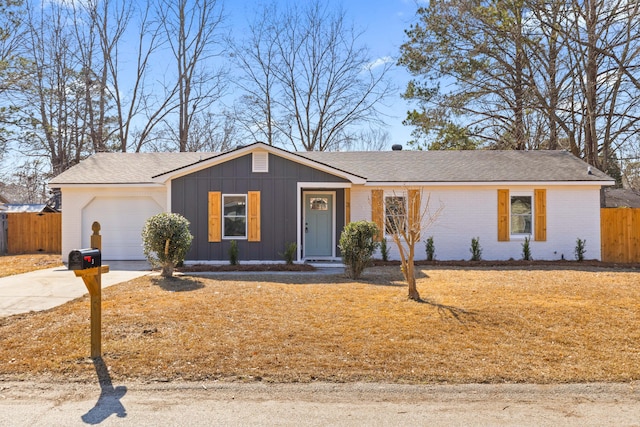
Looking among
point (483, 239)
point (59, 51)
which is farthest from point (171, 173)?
point (59, 51)

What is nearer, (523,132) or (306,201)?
(306,201)

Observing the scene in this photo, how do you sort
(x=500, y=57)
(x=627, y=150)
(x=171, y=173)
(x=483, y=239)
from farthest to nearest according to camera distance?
(x=627, y=150) → (x=500, y=57) → (x=483, y=239) → (x=171, y=173)

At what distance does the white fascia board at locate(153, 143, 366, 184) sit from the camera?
12.5 m

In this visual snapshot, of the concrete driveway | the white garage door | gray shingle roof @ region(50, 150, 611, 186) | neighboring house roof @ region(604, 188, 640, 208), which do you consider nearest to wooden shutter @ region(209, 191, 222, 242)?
gray shingle roof @ region(50, 150, 611, 186)

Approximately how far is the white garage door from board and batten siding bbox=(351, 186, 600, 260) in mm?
6769

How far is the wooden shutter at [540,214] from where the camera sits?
13758 millimetres

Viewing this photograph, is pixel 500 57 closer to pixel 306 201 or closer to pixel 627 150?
pixel 627 150

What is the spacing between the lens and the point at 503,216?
45.3ft

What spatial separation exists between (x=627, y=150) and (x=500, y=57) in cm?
890

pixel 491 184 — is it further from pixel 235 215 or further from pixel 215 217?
pixel 215 217

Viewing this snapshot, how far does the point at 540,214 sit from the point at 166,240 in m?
10.7

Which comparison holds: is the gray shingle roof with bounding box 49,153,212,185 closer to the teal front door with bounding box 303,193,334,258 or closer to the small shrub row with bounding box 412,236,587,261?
the teal front door with bounding box 303,193,334,258

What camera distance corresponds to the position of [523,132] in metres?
21.1

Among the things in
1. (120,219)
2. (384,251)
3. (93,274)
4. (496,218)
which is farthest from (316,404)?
(120,219)
